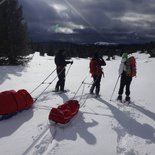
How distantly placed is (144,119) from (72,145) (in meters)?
3.02

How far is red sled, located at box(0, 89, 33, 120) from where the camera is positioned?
8.26 metres

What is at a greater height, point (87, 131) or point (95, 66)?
point (95, 66)

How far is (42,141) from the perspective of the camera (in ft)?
22.3

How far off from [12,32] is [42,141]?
20866 millimetres

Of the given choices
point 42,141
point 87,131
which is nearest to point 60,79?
point 87,131

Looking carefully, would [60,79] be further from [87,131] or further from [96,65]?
[87,131]

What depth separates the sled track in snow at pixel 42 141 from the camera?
630cm

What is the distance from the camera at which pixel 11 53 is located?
26188mm

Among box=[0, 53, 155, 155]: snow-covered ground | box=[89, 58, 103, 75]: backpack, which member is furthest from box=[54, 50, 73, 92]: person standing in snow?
box=[0, 53, 155, 155]: snow-covered ground

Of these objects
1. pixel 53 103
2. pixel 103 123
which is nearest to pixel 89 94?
pixel 53 103

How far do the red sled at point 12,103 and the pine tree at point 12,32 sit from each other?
698 inches

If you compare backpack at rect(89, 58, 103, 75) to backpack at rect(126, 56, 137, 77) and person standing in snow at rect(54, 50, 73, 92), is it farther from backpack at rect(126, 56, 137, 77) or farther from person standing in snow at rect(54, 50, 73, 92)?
backpack at rect(126, 56, 137, 77)

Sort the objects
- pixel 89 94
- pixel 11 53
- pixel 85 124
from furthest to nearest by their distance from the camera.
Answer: pixel 11 53 → pixel 89 94 → pixel 85 124

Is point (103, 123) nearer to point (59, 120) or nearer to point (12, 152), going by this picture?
point (59, 120)
